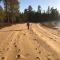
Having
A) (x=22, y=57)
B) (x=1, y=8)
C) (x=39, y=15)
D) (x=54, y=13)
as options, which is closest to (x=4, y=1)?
(x=1, y=8)

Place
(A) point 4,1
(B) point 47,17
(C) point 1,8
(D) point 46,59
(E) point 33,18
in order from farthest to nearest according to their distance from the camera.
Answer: (B) point 47,17
(E) point 33,18
(C) point 1,8
(A) point 4,1
(D) point 46,59

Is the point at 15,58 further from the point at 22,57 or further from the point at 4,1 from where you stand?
the point at 4,1

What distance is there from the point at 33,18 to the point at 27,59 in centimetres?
10433

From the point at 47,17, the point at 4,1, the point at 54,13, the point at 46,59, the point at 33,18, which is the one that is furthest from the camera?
the point at 54,13

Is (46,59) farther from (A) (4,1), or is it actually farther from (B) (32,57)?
(A) (4,1)

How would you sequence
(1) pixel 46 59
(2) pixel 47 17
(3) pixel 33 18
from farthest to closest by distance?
(2) pixel 47 17 → (3) pixel 33 18 → (1) pixel 46 59

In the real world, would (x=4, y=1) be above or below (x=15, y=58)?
above

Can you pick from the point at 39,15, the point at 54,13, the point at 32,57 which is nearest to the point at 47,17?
the point at 39,15

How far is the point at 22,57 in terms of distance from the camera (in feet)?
24.7

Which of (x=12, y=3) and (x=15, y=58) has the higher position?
(x=12, y=3)

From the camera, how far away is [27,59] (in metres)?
7.20

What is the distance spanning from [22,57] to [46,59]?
103 cm

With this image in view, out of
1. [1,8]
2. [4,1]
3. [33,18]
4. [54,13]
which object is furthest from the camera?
[54,13]

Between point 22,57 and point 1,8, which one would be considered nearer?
point 22,57
